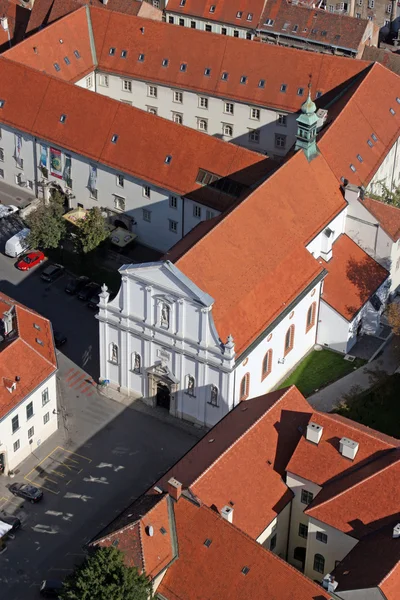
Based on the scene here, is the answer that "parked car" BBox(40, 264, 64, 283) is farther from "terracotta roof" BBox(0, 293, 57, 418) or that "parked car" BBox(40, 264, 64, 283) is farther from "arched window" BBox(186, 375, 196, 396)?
"arched window" BBox(186, 375, 196, 396)

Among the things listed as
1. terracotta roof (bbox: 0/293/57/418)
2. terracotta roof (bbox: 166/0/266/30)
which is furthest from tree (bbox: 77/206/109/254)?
terracotta roof (bbox: 166/0/266/30)

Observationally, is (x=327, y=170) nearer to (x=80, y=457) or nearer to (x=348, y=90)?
(x=348, y=90)

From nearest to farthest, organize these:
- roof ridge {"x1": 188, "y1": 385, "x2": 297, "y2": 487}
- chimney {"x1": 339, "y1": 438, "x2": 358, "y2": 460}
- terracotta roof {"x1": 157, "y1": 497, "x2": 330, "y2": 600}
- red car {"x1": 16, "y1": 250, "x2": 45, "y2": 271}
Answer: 1. terracotta roof {"x1": 157, "y1": 497, "x2": 330, "y2": 600}
2. roof ridge {"x1": 188, "y1": 385, "x2": 297, "y2": 487}
3. chimney {"x1": 339, "y1": 438, "x2": 358, "y2": 460}
4. red car {"x1": 16, "y1": 250, "x2": 45, "y2": 271}

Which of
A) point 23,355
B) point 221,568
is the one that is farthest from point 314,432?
point 23,355

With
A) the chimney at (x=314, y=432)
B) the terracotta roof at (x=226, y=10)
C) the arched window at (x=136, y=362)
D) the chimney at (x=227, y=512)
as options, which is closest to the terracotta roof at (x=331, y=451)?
the chimney at (x=314, y=432)

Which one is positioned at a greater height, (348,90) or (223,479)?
(348,90)

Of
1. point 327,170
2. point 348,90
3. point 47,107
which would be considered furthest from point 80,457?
point 348,90
